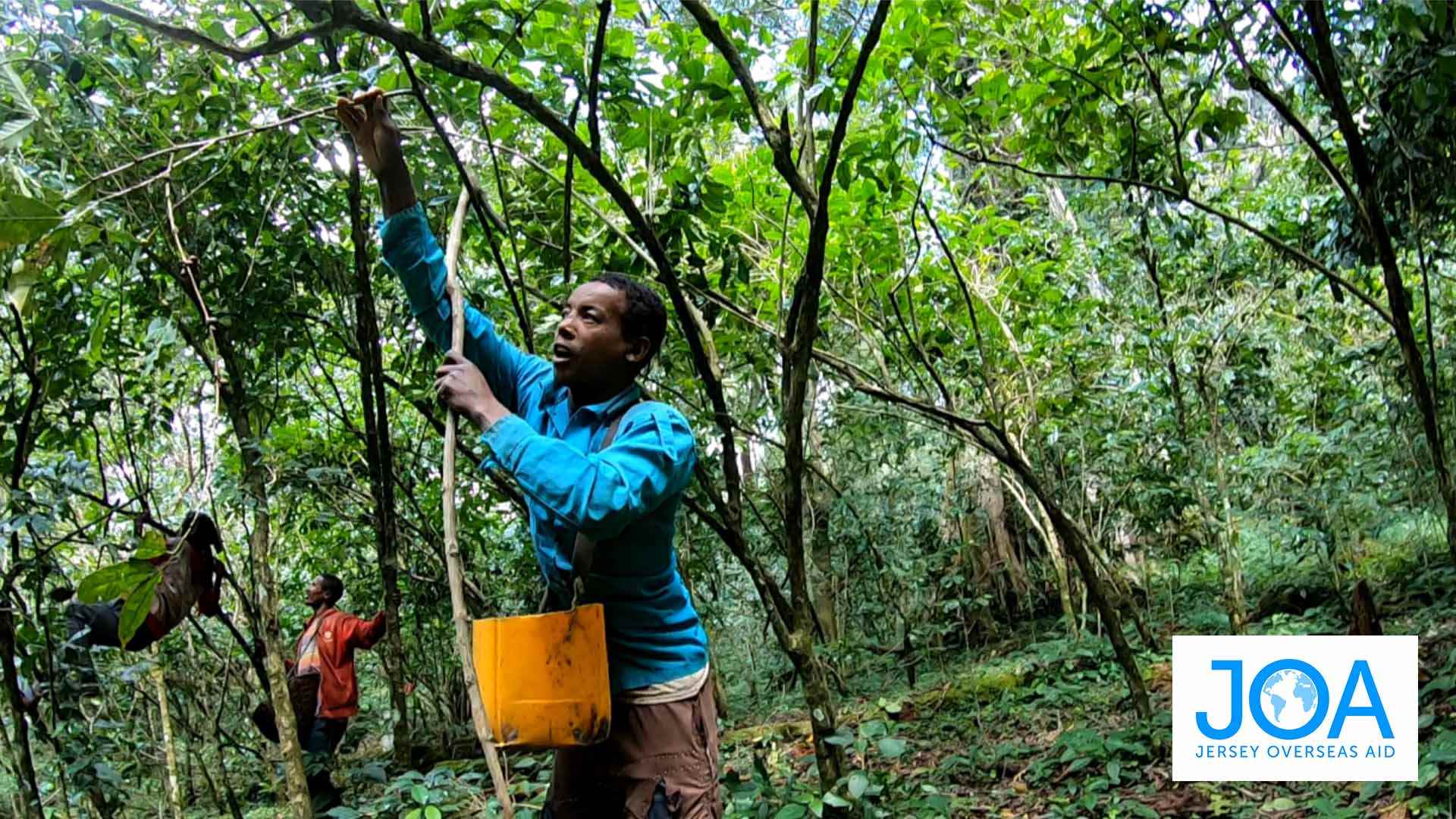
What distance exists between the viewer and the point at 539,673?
1.75 m

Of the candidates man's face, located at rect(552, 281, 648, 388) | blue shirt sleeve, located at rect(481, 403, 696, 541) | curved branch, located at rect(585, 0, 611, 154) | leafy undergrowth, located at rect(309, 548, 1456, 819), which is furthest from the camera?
leafy undergrowth, located at rect(309, 548, 1456, 819)

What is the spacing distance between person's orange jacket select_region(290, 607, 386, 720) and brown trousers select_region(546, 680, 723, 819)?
3.99 meters

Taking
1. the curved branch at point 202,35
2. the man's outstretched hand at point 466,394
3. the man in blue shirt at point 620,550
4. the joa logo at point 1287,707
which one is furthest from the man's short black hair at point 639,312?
the joa logo at point 1287,707

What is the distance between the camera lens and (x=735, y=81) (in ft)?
11.5

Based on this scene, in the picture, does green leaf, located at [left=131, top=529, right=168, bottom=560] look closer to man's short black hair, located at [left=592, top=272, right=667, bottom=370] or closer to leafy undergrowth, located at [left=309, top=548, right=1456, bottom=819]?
leafy undergrowth, located at [left=309, top=548, right=1456, bottom=819]

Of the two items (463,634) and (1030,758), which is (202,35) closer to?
(463,634)

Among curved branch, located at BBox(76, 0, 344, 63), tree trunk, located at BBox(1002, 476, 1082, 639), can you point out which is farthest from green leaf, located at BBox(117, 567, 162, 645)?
tree trunk, located at BBox(1002, 476, 1082, 639)

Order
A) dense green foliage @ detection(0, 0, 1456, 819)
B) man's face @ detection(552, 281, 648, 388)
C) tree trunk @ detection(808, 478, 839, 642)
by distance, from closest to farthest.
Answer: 1. man's face @ detection(552, 281, 648, 388)
2. dense green foliage @ detection(0, 0, 1456, 819)
3. tree trunk @ detection(808, 478, 839, 642)

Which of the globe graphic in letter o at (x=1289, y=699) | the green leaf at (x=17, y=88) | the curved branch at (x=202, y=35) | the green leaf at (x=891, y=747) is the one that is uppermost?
the curved branch at (x=202, y=35)

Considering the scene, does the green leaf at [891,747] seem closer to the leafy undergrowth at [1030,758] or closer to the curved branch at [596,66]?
the leafy undergrowth at [1030,758]

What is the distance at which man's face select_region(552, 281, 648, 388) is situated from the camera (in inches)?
77.0

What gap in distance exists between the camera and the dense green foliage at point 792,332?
2926mm

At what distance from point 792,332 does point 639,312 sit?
94 cm

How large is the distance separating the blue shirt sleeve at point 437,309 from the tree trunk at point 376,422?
127cm
